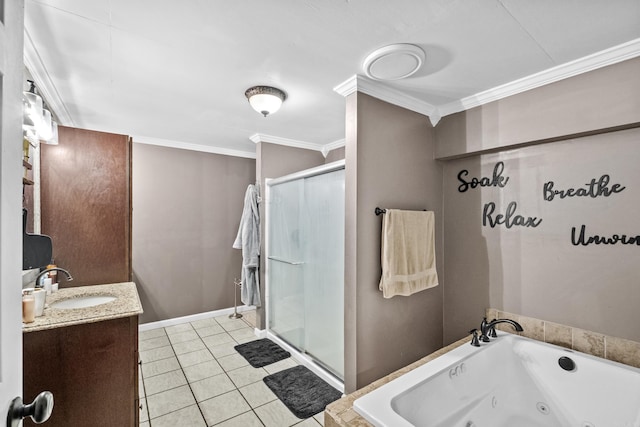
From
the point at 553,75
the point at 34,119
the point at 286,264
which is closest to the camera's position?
the point at 34,119

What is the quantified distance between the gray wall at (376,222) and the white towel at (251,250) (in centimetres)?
154

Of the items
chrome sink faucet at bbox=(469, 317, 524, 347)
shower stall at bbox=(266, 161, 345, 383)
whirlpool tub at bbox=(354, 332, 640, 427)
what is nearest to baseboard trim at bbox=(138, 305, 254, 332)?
shower stall at bbox=(266, 161, 345, 383)

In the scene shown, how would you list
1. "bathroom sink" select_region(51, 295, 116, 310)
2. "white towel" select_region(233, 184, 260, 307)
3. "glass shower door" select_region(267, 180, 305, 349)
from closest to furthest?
"bathroom sink" select_region(51, 295, 116, 310) < "glass shower door" select_region(267, 180, 305, 349) < "white towel" select_region(233, 184, 260, 307)

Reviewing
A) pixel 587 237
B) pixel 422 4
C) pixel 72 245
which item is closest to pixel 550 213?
pixel 587 237

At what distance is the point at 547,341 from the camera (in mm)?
1974

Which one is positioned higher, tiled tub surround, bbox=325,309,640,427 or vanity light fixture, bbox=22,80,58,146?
vanity light fixture, bbox=22,80,58,146

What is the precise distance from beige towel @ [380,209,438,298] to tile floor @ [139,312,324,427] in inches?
42.1

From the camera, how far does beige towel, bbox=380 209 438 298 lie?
2.01 meters

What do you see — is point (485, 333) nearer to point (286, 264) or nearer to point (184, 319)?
point (286, 264)

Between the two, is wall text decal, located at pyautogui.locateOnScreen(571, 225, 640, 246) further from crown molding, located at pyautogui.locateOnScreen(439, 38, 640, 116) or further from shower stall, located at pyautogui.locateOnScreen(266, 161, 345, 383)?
shower stall, located at pyautogui.locateOnScreen(266, 161, 345, 383)

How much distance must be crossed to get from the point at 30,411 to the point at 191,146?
342 centimetres

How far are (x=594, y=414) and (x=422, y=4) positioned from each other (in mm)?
2336

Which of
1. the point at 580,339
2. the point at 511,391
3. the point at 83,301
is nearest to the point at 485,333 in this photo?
the point at 511,391

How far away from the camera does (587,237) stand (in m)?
1.81
